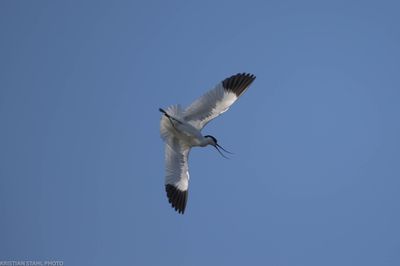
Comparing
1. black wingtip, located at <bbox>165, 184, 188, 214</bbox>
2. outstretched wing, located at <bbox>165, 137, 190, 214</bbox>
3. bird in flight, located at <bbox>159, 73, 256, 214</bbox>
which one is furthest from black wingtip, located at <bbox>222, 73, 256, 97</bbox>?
black wingtip, located at <bbox>165, 184, 188, 214</bbox>

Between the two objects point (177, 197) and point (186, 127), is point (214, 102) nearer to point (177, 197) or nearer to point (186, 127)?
point (186, 127)

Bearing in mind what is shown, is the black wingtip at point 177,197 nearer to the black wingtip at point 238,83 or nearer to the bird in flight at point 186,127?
the bird in flight at point 186,127

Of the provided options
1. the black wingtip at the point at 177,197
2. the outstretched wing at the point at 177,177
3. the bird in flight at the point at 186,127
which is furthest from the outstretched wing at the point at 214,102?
the black wingtip at the point at 177,197

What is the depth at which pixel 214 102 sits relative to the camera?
692 inches

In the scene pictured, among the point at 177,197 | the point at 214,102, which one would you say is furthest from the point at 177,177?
the point at 214,102

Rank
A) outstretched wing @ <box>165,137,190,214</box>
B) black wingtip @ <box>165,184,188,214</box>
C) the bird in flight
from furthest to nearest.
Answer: black wingtip @ <box>165,184,188,214</box> → outstretched wing @ <box>165,137,190,214</box> → the bird in flight

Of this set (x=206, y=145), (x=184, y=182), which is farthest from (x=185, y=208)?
(x=206, y=145)

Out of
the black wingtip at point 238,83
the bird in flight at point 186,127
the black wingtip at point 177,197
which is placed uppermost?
the black wingtip at point 238,83

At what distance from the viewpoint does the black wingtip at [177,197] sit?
59.9 feet

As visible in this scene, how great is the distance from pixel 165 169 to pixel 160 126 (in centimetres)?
148

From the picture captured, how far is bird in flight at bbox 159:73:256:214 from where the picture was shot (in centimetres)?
1739

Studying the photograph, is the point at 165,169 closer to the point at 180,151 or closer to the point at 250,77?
the point at 180,151

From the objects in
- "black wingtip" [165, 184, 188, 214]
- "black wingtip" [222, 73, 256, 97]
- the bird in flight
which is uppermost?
"black wingtip" [222, 73, 256, 97]

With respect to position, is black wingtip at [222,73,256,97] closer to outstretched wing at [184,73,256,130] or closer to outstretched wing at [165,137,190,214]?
outstretched wing at [184,73,256,130]
